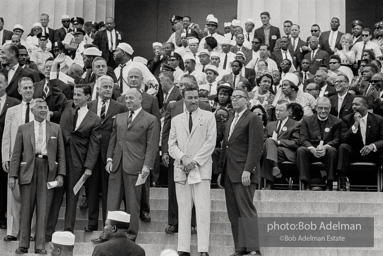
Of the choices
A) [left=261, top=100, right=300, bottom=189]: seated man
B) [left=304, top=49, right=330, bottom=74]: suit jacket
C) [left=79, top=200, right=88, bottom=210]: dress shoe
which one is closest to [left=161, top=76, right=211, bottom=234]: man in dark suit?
[left=261, top=100, right=300, bottom=189]: seated man

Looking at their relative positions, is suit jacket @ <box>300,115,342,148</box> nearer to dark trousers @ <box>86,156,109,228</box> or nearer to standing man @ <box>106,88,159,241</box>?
standing man @ <box>106,88,159,241</box>

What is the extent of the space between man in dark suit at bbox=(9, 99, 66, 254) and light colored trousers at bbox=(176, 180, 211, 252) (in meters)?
1.79

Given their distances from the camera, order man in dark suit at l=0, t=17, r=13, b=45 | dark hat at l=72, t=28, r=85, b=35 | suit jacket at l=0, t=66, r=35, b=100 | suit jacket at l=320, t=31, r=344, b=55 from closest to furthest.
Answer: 1. suit jacket at l=0, t=66, r=35, b=100
2. suit jacket at l=320, t=31, r=344, b=55
3. dark hat at l=72, t=28, r=85, b=35
4. man in dark suit at l=0, t=17, r=13, b=45

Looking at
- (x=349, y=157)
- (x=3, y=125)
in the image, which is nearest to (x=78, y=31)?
(x=3, y=125)

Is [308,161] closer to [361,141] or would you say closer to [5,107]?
[361,141]

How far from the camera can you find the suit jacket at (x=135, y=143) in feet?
46.2

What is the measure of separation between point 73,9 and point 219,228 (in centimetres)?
1282

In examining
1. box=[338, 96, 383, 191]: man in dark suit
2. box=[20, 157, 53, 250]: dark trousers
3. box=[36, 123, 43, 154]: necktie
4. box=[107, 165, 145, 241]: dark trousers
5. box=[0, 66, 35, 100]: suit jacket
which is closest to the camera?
box=[20, 157, 53, 250]: dark trousers

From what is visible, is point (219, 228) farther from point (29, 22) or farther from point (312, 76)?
point (29, 22)

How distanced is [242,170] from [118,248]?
3680mm

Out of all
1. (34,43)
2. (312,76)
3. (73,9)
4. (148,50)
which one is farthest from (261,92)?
(148,50)

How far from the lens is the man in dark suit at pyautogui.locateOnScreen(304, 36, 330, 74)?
21078 mm

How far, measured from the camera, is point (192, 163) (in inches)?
533

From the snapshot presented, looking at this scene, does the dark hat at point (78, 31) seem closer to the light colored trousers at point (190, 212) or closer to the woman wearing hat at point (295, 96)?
the woman wearing hat at point (295, 96)
